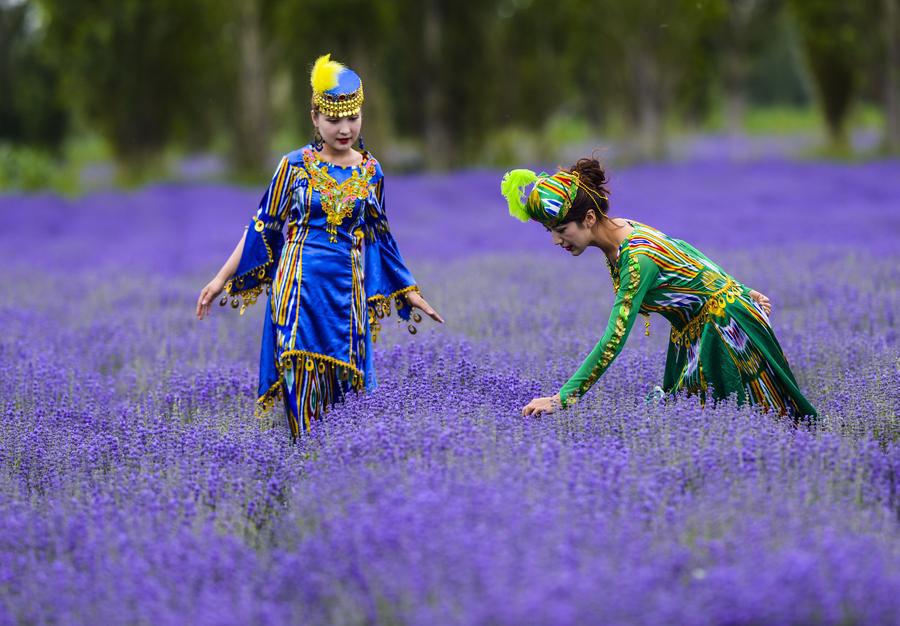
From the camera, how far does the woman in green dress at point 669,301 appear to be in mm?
3664

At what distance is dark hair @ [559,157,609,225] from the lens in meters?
Result: 3.71

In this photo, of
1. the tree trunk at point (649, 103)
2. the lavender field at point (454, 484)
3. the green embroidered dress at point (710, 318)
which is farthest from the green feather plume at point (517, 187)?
the tree trunk at point (649, 103)

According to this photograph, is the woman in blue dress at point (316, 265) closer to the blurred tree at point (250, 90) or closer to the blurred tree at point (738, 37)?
the blurred tree at point (250, 90)

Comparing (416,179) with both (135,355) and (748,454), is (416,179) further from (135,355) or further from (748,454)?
(748,454)

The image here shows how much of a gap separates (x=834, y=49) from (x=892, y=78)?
2.67 metres

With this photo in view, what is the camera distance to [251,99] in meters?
22.8

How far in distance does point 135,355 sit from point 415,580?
408cm

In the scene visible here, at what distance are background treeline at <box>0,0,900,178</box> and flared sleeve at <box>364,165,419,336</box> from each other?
18.5 m

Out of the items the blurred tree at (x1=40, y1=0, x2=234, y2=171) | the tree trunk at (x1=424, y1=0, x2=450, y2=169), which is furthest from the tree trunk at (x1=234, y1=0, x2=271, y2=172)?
the tree trunk at (x1=424, y1=0, x2=450, y2=169)

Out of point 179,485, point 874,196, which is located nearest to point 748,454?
point 179,485

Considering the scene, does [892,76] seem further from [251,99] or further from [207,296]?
[207,296]

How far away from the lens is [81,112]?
2339cm

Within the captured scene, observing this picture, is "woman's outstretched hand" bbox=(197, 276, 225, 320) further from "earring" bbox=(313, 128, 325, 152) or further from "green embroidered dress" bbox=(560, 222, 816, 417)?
"green embroidered dress" bbox=(560, 222, 816, 417)

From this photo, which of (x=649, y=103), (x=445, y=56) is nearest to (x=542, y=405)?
(x=445, y=56)
